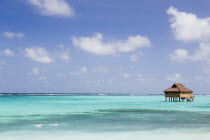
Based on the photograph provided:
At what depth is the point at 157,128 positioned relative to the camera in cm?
1316

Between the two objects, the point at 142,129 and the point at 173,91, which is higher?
the point at 173,91

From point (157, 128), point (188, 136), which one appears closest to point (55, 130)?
point (157, 128)

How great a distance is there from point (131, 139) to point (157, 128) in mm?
2770

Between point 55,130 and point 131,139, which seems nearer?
point 131,139

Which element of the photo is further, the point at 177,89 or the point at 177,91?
the point at 177,89

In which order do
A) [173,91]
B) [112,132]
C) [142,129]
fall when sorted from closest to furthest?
[112,132], [142,129], [173,91]

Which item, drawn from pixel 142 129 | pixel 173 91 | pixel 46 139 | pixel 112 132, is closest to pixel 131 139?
pixel 112 132

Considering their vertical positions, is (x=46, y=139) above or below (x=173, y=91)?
below

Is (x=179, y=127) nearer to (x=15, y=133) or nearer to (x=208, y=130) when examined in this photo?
(x=208, y=130)

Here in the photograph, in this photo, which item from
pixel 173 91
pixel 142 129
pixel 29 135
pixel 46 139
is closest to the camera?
pixel 46 139

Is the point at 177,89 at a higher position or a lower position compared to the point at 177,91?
higher

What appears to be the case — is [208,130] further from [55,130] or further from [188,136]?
[55,130]

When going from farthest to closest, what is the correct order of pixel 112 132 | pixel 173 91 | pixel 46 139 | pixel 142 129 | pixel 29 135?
1. pixel 173 91
2. pixel 142 129
3. pixel 112 132
4. pixel 29 135
5. pixel 46 139

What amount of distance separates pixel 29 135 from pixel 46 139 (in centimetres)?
106
